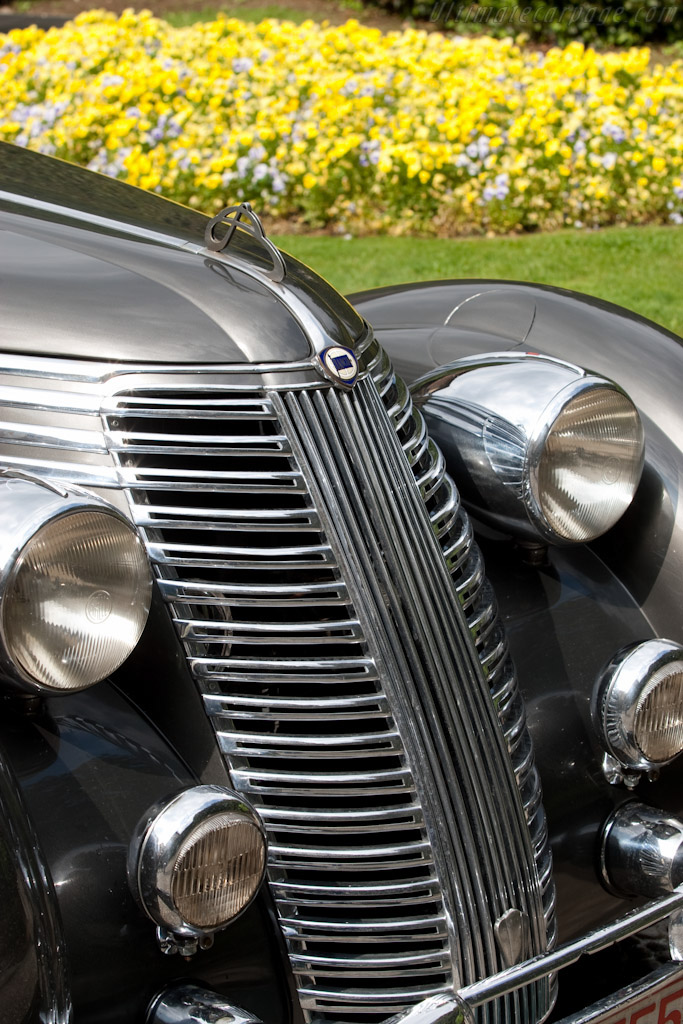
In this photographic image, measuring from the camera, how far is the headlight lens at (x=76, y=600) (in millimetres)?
1544

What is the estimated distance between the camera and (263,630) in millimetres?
1771

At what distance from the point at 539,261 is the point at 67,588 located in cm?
560

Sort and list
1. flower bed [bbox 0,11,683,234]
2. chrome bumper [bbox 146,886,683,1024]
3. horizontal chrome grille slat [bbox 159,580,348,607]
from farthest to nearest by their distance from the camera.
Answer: flower bed [bbox 0,11,683,234] < horizontal chrome grille slat [bbox 159,580,348,607] < chrome bumper [bbox 146,886,683,1024]

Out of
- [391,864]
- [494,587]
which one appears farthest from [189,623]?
[494,587]

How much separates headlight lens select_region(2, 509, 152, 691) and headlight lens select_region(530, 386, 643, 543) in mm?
863

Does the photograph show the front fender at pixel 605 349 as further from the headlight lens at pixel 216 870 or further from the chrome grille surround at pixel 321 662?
the headlight lens at pixel 216 870

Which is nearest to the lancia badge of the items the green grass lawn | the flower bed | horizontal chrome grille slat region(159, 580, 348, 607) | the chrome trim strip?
horizontal chrome grille slat region(159, 580, 348, 607)

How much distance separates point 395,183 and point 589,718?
5.69 m

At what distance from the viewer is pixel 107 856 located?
1.61 metres

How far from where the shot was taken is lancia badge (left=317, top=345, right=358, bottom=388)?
187 centimetres

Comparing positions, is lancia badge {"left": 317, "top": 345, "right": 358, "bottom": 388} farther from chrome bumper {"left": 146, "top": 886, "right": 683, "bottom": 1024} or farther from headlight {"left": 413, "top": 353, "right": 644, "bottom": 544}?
chrome bumper {"left": 146, "top": 886, "right": 683, "bottom": 1024}

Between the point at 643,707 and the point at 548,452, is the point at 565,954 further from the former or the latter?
the point at 548,452

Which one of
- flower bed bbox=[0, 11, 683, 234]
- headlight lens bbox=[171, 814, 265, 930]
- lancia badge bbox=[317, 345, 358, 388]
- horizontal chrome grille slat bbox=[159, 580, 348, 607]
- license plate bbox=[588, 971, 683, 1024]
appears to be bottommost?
license plate bbox=[588, 971, 683, 1024]

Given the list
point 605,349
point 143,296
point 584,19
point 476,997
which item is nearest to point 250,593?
point 143,296
